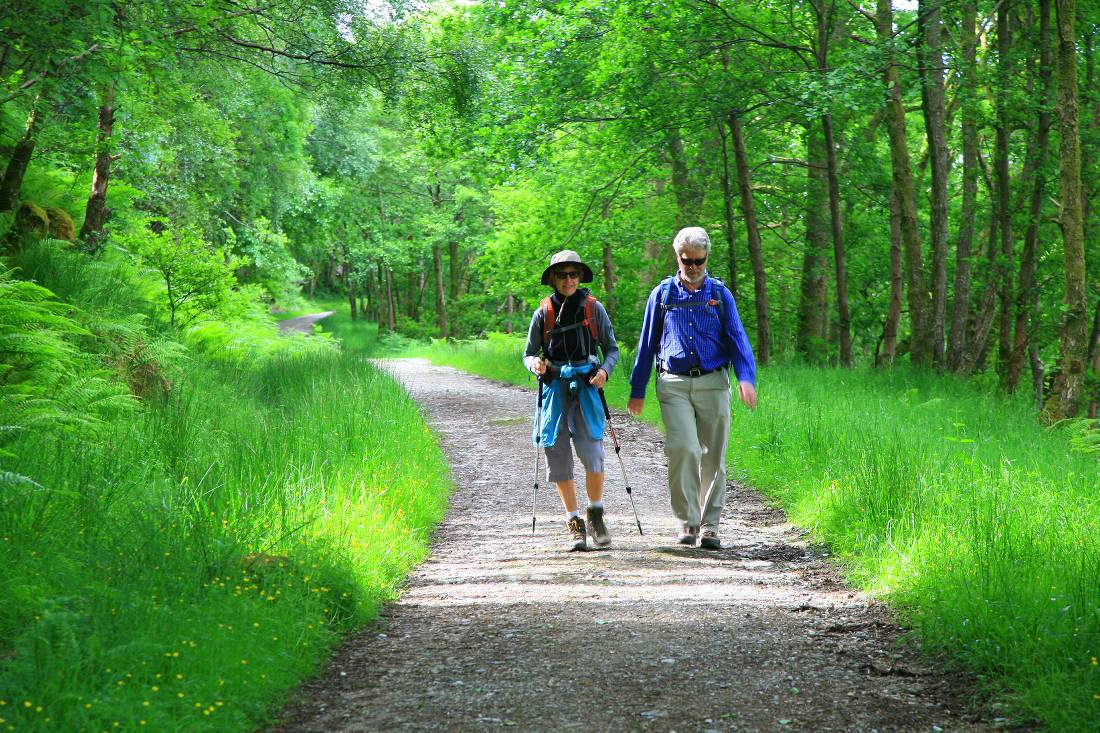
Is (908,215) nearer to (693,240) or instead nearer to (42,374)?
(693,240)

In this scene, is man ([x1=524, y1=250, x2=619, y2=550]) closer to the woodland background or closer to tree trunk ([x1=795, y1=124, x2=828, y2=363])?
the woodland background

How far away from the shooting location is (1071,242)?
35.9 ft

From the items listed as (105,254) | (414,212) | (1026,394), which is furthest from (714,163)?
(414,212)

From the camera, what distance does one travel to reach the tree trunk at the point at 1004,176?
14328 mm

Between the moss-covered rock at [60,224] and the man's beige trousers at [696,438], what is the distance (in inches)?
383

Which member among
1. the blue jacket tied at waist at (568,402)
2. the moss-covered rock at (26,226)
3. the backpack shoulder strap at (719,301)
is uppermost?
the moss-covered rock at (26,226)

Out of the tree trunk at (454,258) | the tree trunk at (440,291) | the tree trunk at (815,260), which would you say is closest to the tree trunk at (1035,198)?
the tree trunk at (815,260)

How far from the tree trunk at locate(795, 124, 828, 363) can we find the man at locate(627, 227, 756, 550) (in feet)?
38.9

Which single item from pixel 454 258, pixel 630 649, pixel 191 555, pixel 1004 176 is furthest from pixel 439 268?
pixel 630 649

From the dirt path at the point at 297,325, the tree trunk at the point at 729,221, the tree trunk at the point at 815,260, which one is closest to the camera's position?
the tree trunk at the point at 729,221

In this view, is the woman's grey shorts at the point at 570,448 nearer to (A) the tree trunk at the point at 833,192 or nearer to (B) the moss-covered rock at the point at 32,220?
(B) the moss-covered rock at the point at 32,220

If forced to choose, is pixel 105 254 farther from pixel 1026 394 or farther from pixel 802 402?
pixel 1026 394

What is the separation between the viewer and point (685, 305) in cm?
690

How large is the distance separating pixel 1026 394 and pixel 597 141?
8.76m
